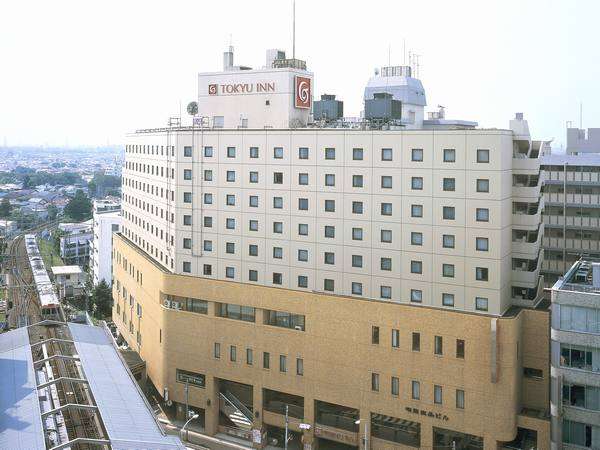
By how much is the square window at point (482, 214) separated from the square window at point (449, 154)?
3.61 m

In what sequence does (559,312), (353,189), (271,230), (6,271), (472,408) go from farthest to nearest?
1. (6,271)
2. (271,230)
3. (353,189)
4. (472,408)
5. (559,312)

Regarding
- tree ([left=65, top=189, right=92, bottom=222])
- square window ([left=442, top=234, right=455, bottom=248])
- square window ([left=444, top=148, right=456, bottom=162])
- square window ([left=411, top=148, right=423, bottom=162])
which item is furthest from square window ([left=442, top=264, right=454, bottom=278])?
tree ([left=65, top=189, right=92, bottom=222])

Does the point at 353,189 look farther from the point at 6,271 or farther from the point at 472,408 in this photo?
the point at 6,271

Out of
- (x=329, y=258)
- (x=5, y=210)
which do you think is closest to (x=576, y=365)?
(x=329, y=258)

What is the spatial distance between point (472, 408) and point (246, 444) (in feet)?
58.3

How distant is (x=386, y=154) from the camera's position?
148 ft

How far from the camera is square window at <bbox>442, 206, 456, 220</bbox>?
43250 mm

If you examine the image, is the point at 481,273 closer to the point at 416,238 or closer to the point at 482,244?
the point at 482,244

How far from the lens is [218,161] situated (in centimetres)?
5131

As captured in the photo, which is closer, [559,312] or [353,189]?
[559,312]

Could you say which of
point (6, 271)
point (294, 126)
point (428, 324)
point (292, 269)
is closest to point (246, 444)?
point (292, 269)

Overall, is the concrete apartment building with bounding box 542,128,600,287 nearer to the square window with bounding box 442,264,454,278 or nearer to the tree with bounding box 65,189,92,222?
the square window with bounding box 442,264,454,278

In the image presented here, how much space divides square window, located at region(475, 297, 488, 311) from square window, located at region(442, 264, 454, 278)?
2.21 m

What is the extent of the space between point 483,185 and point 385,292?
31.8 ft
